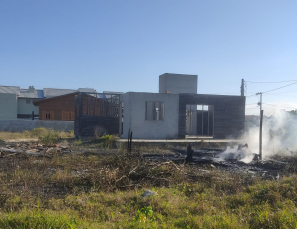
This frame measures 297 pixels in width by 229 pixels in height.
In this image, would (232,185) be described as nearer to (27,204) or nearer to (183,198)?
(183,198)

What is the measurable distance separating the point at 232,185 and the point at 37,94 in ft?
148

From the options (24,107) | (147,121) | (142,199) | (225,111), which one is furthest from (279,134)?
(24,107)

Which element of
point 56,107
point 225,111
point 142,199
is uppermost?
point 56,107

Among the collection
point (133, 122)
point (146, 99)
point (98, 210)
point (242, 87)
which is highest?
point (242, 87)

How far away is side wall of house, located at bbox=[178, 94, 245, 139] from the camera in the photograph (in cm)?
2094

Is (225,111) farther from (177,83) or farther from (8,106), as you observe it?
(8,106)

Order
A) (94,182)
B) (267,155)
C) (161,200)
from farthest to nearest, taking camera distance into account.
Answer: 1. (267,155)
2. (94,182)
3. (161,200)

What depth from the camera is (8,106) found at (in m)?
42.5

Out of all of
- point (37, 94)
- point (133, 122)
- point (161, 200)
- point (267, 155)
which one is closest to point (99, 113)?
point (133, 122)

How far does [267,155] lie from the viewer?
Answer: 40.9ft

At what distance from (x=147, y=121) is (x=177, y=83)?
7.65 meters

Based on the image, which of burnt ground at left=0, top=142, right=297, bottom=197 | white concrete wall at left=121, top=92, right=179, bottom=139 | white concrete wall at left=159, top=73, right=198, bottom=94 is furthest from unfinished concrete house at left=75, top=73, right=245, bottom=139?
burnt ground at left=0, top=142, right=297, bottom=197

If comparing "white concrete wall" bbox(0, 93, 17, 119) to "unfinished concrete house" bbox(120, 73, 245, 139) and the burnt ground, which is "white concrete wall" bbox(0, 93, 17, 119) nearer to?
"unfinished concrete house" bbox(120, 73, 245, 139)

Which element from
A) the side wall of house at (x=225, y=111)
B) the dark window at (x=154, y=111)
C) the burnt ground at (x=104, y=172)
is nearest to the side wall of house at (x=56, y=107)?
the dark window at (x=154, y=111)
